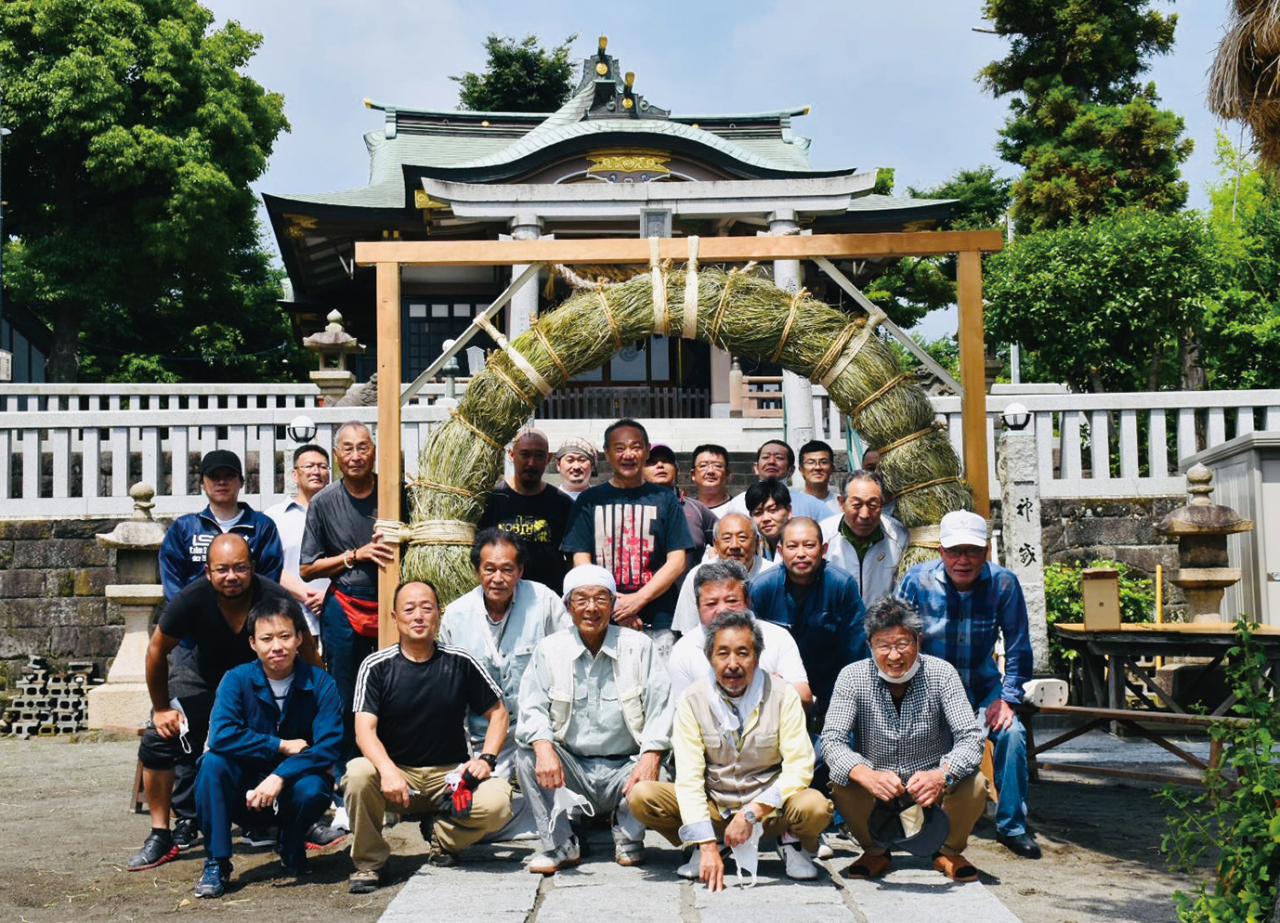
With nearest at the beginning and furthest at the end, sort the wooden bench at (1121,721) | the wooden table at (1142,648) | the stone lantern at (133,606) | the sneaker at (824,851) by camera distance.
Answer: the sneaker at (824,851)
the wooden bench at (1121,721)
the wooden table at (1142,648)
the stone lantern at (133,606)

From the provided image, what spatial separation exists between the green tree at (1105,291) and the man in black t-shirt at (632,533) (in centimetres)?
1305

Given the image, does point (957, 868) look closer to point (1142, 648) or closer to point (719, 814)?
point (719, 814)

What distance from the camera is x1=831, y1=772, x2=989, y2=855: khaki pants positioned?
504 centimetres

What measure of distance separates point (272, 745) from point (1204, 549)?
Answer: 283 inches

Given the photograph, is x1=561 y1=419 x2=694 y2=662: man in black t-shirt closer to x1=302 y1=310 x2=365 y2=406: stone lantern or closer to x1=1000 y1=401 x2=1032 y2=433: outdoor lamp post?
x1=1000 y1=401 x2=1032 y2=433: outdoor lamp post

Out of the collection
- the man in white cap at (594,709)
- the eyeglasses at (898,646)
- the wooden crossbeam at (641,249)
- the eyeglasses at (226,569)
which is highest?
the wooden crossbeam at (641,249)

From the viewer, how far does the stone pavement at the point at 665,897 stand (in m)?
4.50

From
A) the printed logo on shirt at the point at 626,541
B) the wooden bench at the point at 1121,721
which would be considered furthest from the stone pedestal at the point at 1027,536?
the printed logo on shirt at the point at 626,541

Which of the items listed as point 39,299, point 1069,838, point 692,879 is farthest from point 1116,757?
point 39,299

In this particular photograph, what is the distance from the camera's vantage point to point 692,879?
16.5 ft

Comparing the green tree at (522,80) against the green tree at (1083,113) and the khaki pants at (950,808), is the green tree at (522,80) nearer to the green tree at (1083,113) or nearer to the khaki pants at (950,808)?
the green tree at (1083,113)

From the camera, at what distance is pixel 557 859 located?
522 centimetres

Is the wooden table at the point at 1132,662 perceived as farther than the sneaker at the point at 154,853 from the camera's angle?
Yes

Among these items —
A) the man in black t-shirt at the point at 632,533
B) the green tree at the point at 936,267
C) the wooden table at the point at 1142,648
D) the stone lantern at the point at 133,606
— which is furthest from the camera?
the green tree at the point at 936,267
